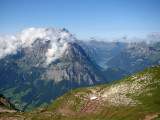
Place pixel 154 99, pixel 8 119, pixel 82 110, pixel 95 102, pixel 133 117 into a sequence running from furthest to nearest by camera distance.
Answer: pixel 95 102
pixel 82 110
pixel 8 119
pixel 154 99
pixel 133 117

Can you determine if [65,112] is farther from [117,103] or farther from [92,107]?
[117,103]

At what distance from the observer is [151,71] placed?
12638 cm

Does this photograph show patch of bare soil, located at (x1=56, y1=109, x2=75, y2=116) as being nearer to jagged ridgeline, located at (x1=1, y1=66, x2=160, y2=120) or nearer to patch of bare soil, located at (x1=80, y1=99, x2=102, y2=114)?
jagged ridgeline, located at (x1=1, y1=66, x2=160, y2=120)

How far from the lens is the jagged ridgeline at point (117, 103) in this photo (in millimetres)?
83738

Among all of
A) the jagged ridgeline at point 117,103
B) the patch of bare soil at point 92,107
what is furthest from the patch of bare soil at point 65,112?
the patch of bare soil at point 92,107

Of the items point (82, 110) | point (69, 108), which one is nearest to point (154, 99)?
point (82, 110)

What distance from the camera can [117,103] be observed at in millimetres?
101375

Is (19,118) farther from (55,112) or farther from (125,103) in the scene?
(125,103)

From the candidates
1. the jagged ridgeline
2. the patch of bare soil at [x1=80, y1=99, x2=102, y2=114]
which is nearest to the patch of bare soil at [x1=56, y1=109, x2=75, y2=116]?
the jagged ridgeline

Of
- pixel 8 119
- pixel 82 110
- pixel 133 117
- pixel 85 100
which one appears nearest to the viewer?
pixel 133 117

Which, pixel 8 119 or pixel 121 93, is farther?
pixel 121 93

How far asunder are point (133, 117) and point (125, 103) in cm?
2863

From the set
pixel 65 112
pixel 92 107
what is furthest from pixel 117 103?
pixel 65 112

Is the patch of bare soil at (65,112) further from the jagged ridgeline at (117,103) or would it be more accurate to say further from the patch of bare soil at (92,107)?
the patch of bare soil at (92,107)
